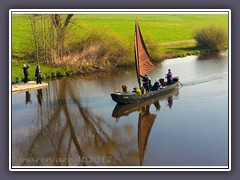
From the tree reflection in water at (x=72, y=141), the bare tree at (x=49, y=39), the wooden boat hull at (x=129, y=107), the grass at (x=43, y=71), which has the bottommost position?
the tree reflection in water at (x=72, y=141)

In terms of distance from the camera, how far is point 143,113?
20750mm

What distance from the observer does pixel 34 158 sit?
1548 centimetres

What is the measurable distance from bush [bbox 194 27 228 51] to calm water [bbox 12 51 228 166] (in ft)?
28.6

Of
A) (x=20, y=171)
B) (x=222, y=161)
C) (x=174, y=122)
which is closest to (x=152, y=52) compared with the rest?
(x=174, y=122)

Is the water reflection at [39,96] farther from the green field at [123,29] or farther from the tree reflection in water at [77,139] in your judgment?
the green field at [123,29]

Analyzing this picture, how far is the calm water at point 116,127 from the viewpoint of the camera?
50.9 ft

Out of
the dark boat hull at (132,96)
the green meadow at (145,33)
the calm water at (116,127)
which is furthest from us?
the green meadow at (145,33)

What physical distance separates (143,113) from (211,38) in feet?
55.9

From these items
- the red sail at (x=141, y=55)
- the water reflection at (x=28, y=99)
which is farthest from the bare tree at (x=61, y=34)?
the red sail at (x=141, y=55)

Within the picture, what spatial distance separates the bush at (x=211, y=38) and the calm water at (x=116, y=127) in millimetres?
8721

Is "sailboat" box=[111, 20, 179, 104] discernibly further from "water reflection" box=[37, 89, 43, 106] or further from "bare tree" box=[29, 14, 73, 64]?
"bare tree" box=[29, 14, 73, 64]

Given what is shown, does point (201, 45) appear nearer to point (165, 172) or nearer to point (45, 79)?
point (45, 79)

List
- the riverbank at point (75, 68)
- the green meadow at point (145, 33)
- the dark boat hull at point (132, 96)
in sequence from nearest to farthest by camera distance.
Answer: the dark boat hull at point (132, 96)
the riverbank at point (75, 68)
the green meadow at point (145, 33)

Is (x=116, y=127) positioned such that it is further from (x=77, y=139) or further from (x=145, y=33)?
(x=145, y=33)
